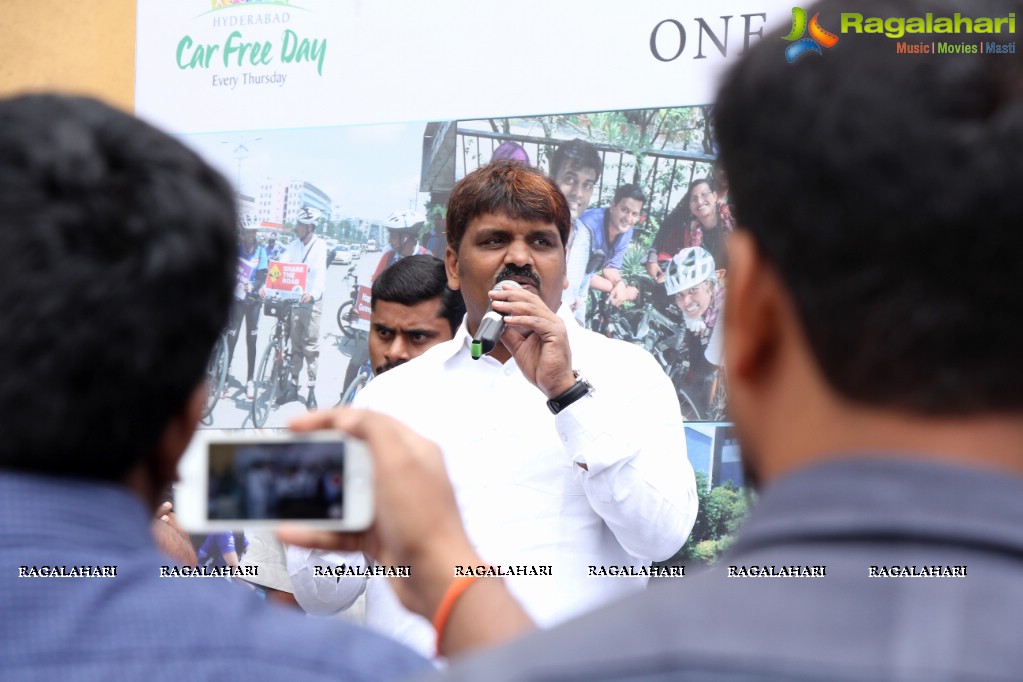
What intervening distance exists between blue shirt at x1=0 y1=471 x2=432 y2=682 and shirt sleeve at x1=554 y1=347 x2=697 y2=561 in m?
1.44

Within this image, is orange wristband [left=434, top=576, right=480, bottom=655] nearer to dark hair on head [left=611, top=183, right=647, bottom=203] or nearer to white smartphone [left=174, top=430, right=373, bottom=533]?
white smartphone [left=174, top=430, right=373, bottom=533]

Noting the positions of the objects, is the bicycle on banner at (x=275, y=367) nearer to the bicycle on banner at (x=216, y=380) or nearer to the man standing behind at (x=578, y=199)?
the bicycle on banner at (x=216, y=380)

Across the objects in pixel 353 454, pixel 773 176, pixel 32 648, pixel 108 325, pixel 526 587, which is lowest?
pixel 526 587

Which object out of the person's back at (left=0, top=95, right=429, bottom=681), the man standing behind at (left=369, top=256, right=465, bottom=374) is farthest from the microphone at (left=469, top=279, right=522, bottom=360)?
the person's back at (left=0, top=95, right=429, bottom=681)

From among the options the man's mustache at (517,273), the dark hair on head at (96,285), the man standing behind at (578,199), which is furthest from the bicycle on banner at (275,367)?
the dark hair on head at (96,285)

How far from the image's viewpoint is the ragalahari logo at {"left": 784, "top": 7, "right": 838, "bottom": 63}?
667mm

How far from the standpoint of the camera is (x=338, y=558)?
2.44 m

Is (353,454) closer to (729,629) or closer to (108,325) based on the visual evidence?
(108,325)

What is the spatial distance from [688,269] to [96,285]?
2832mm

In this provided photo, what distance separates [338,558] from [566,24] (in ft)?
6.77

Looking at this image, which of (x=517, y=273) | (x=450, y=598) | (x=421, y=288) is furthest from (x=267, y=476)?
(x=421, y=288)

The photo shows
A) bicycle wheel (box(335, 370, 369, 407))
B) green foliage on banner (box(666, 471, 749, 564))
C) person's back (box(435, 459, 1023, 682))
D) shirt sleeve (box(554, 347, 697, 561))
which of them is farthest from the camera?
bicycle wheel (box(335, 370, 369, 407))

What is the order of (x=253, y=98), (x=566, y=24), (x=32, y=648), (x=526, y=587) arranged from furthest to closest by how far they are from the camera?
1. (x=253, y=98)
2. (x=566, y=24)
3. (x=526, y=587)
4. (x=32, y=648)

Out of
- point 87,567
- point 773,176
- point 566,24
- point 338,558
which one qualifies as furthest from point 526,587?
point 566,24
